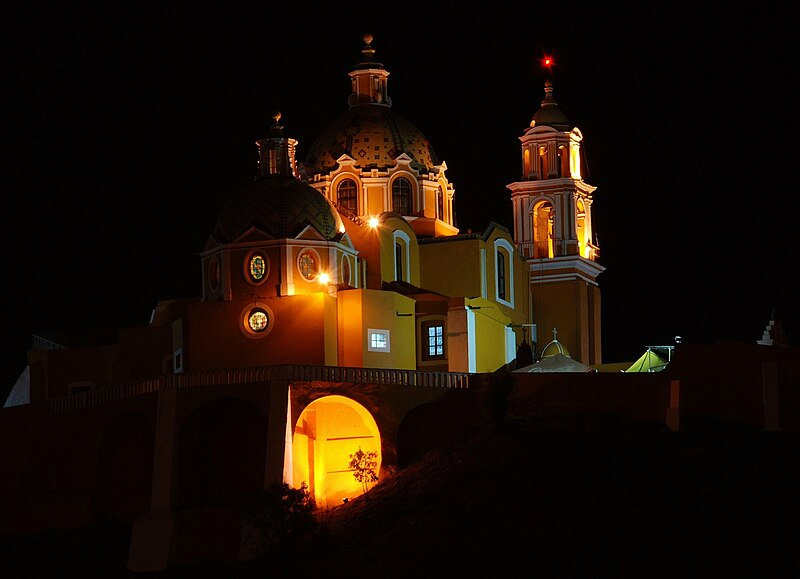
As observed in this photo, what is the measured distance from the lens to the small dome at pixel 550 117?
7794 centimetres

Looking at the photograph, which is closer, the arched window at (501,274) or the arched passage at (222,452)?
the arched passage at (222,452)

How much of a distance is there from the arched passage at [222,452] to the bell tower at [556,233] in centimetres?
1737

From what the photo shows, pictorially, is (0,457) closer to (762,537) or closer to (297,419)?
(297,419)

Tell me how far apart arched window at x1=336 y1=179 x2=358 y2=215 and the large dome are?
0.67 metres

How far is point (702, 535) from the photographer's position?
5344 cm

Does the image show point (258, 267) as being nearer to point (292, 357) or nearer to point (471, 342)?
point (292, 357)

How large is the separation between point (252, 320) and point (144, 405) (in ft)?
13.8

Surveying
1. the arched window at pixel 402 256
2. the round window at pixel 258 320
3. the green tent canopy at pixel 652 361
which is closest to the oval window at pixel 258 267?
the round window at pixel 258 320

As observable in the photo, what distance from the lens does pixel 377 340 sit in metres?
65.9

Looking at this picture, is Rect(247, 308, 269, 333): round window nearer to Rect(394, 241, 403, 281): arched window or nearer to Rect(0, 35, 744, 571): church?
Rect(0, 35, 744, 571): church

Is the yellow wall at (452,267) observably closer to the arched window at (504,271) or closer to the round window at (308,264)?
the arched window at (504,271)

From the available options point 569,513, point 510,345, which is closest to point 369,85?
point 510,345

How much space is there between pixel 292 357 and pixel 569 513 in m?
12.2

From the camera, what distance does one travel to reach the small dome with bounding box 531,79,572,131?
77938 millimetres
